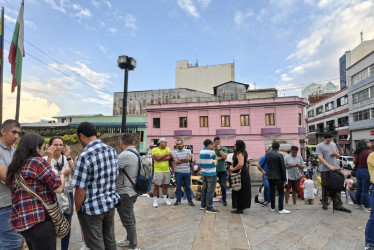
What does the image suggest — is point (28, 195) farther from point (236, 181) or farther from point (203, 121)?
point (203, 121)

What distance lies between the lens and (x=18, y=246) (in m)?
2.22

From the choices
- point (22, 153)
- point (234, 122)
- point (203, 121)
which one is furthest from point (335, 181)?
point (203, 121)

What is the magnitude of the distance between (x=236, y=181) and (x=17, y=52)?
10.3 metres

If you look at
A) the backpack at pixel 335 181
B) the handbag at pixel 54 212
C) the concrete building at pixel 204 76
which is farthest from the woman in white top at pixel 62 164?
the concrete building at pixel 204 76

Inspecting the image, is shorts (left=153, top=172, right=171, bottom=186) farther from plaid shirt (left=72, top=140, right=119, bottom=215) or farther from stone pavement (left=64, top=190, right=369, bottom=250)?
plaid shirt (left=72, top=140, right=119, bottom=215)

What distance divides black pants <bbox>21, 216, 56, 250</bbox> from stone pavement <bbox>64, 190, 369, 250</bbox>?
1.50 m

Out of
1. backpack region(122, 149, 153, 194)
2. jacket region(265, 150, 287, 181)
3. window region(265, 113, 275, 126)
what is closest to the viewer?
backpack region(122, 149, 153, 194)

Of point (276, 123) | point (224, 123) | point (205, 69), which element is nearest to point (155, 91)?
point (205, 69)

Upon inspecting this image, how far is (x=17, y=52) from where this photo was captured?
8.45m

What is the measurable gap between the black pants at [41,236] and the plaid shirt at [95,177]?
33 centimetres

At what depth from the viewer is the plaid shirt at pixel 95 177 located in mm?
2125

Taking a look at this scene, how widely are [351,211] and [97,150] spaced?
18.7 feet

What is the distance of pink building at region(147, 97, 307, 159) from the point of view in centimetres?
2073

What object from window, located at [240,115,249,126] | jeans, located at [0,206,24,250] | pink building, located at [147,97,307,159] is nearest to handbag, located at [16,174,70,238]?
jeans, located at [0,206,24,250]
